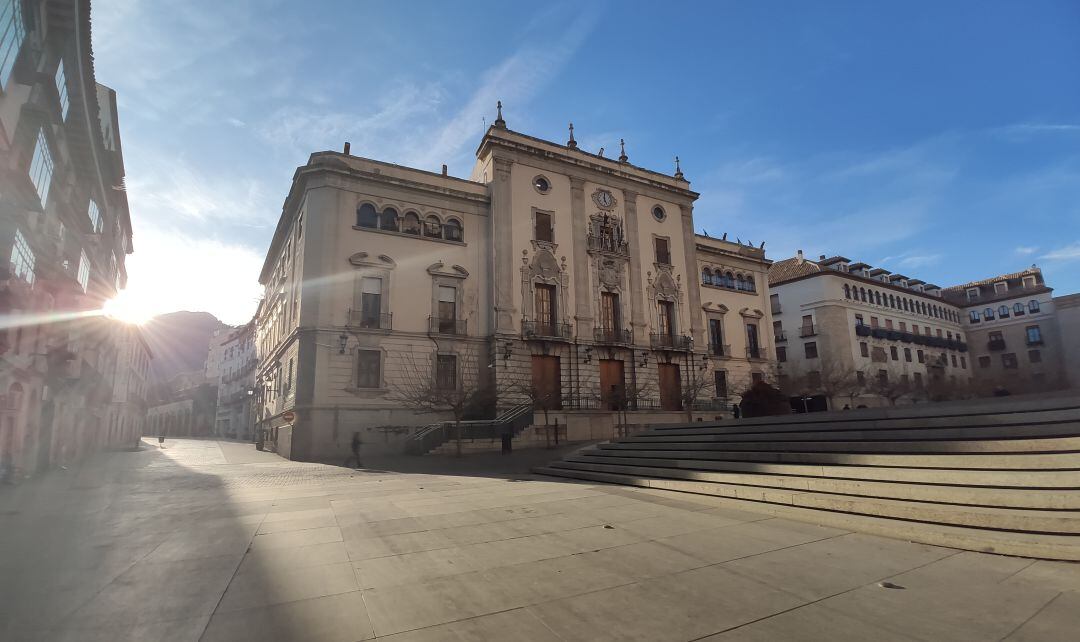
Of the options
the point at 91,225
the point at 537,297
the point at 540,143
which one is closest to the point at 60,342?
the point at 91,225

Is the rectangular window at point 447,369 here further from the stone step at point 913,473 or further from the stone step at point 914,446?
the stone step at point 913,473

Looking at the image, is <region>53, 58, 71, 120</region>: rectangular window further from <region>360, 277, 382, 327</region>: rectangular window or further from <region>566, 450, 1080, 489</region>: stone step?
<region>566, 450, 1080, 489</region>: stone step

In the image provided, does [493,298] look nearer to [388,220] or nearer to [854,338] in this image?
[388,220]

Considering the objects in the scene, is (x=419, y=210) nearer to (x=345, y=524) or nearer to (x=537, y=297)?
(x=537, y=297)

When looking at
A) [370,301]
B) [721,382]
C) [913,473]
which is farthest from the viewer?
[721,382]

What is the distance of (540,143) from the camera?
1225 inches

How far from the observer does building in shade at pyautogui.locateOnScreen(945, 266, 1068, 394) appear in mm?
Result: 50875

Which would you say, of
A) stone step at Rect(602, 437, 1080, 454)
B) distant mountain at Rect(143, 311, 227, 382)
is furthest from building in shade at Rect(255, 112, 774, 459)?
distant mountain at Rect(143, 311, 227, 382)

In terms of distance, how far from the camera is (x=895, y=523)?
6.67 metres

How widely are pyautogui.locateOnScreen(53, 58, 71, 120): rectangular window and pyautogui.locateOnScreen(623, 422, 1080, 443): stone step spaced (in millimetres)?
21029

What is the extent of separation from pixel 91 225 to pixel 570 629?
26325 millimetres

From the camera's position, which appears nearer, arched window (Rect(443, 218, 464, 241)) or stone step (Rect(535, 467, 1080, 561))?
stone step (Rect(535, 467, 1080, 561))

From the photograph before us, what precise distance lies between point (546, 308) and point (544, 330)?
1.50m

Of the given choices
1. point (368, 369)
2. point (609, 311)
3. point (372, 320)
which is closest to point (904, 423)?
point (368, 369)
